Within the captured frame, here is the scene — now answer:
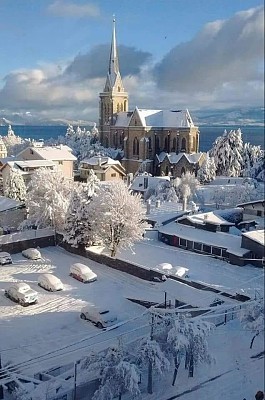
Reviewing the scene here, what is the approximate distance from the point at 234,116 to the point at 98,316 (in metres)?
1.76

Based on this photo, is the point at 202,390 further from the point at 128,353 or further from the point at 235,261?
the point at 235,261

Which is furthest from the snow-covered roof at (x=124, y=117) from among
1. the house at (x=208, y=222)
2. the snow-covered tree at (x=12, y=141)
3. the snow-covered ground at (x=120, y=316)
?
the snow-covered ground at (x=120, y=316)

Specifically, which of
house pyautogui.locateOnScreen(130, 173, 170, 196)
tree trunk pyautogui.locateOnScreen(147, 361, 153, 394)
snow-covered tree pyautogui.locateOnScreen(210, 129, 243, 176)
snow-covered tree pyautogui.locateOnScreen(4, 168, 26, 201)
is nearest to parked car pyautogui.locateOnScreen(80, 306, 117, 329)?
tree trunk pyautogui.locateOnScreen(147, 361, 153, 394)

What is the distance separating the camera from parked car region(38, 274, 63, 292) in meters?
3.84

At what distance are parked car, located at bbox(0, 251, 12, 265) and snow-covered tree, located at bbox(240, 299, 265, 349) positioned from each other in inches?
124

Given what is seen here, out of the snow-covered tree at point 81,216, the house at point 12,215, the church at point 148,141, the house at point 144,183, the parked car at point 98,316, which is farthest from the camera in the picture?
the house at point 144,183

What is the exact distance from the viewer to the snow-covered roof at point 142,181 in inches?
259

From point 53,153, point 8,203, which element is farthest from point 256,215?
point 53,153

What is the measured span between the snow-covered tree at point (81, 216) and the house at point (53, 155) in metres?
1.59

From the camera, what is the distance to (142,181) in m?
6.79

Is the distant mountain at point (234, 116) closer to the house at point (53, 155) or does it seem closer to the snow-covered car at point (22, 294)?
the snow-covered car at point (22, 294)

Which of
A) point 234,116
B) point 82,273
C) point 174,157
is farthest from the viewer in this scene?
point 174,157

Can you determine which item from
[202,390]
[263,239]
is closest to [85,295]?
[202,390]

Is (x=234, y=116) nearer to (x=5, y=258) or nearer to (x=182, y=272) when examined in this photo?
(x=182, y=272)
